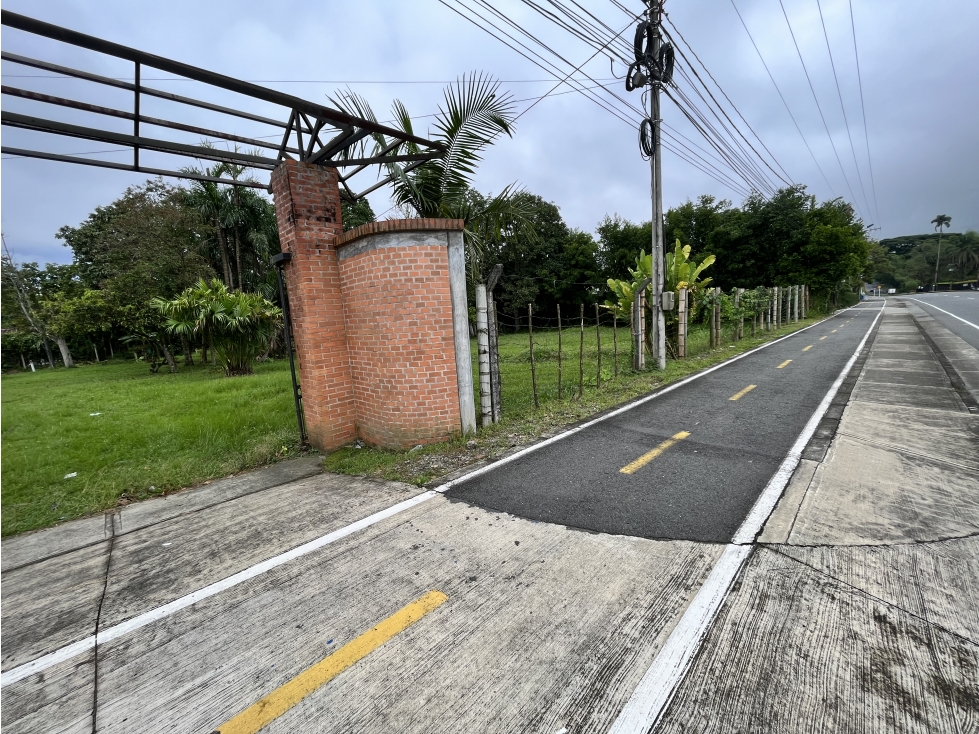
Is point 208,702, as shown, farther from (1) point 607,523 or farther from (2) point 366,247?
(2) point 366,247

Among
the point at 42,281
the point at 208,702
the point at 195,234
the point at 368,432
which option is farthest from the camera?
the point at 42,281

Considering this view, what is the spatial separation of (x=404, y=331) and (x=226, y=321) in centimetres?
1211

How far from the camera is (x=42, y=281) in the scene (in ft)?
113

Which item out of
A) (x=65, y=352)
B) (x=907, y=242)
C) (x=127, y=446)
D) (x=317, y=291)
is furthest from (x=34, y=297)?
(x=907, y=242)

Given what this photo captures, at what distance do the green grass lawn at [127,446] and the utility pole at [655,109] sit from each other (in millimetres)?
8412

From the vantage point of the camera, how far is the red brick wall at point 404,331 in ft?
16.1

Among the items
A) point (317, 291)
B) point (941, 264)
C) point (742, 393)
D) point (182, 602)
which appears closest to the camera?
point (182, 602)

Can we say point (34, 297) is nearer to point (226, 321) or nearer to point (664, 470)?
point (226, 321)

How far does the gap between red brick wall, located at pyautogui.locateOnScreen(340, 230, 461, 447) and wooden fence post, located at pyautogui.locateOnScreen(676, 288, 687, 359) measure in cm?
862

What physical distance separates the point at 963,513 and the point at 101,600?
616 cm

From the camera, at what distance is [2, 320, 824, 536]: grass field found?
4.63 meters

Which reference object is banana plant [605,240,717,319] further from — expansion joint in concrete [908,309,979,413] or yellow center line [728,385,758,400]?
expansion joint in concrete [908,309,979,413]

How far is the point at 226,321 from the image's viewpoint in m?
14.2

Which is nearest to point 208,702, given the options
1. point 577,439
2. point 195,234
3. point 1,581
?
point 1,581
